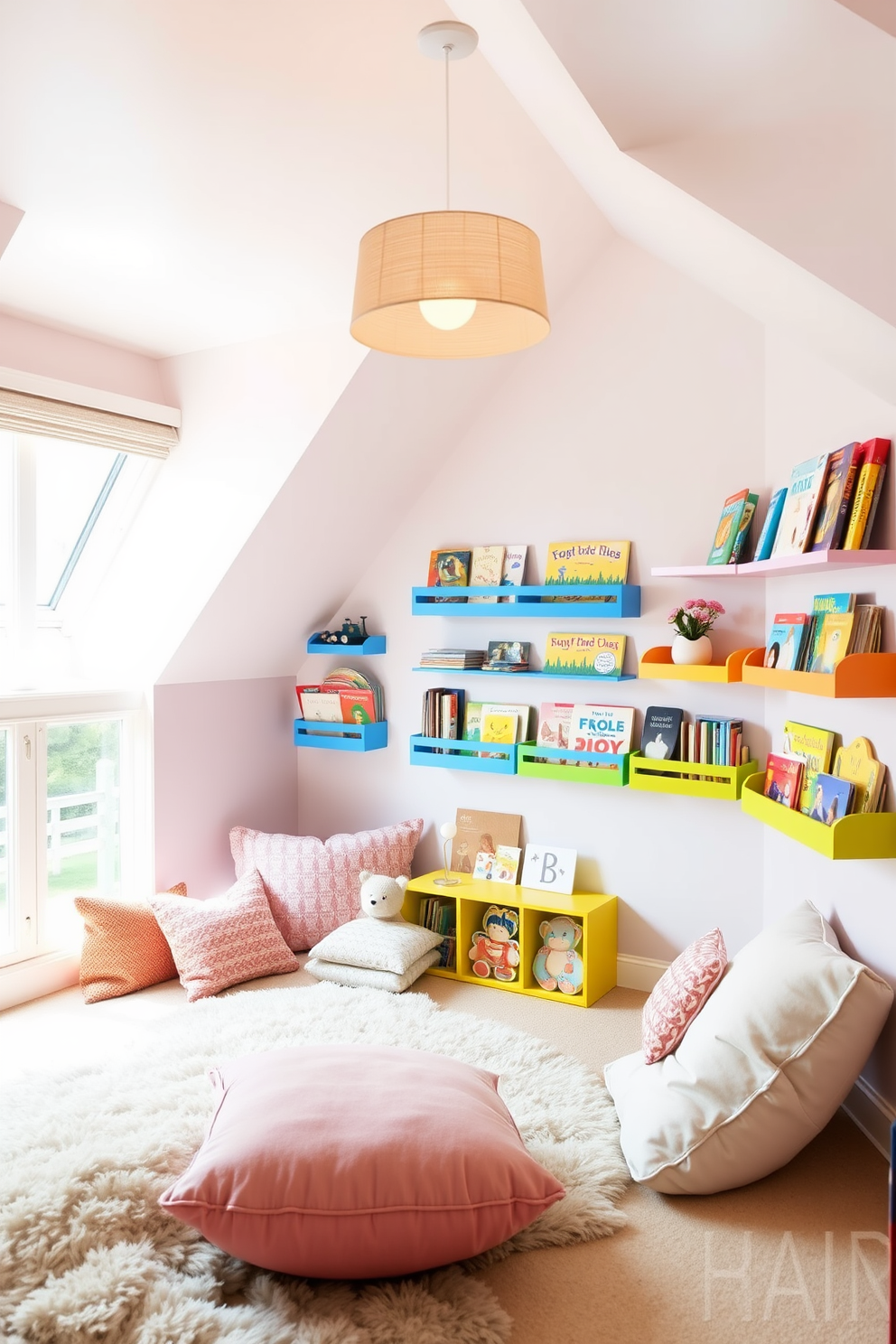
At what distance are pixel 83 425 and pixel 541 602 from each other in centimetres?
177

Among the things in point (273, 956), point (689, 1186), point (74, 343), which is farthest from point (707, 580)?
point (74, 343)

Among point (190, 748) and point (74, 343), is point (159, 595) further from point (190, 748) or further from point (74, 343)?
point (74, 343)

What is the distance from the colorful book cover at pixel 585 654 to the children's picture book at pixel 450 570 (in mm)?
434

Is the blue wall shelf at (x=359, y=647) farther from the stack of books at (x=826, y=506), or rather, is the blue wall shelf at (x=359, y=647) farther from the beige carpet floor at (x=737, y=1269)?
the beige carpet floor at (x=737, y=1269)

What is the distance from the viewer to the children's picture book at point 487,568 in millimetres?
3617

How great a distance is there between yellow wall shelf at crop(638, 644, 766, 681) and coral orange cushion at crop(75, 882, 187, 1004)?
79.2 inches

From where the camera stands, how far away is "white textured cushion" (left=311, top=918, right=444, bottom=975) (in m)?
3.32

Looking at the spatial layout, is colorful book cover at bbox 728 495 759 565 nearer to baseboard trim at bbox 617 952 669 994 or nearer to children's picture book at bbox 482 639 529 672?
children's picture book at bbox 482 639 529 672

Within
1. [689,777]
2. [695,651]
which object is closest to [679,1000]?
[689,777]

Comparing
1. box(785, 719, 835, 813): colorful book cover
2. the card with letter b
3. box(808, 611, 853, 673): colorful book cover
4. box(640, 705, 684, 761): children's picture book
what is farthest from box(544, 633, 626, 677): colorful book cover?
box(808, 611, 853, 673): colorful book cover

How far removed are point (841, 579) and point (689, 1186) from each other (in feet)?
4.98

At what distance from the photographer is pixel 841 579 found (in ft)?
8.02

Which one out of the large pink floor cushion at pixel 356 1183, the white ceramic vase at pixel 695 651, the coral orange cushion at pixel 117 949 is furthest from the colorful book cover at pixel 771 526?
the coral orange cushion at pixel 117 949

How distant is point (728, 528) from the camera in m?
2.97
